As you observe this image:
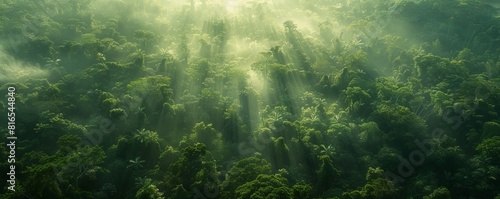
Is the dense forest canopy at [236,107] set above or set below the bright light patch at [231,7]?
below

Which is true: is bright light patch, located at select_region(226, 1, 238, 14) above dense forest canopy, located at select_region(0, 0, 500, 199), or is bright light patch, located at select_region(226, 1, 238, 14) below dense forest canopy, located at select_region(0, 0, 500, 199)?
above

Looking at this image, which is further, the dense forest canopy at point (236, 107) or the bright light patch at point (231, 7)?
the bright light patch at point (231, 7)

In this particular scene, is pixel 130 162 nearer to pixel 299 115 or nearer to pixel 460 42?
pixel 299 115

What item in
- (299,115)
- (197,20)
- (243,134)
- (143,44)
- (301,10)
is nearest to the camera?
(243,134)

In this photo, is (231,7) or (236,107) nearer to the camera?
(236,107)

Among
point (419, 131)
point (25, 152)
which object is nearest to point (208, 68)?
point (25, 152)

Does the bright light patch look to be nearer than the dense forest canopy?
No

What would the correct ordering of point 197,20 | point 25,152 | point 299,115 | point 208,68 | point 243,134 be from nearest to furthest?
point 25,152 < point 243,134 < point 299,115 < point 208,68 < point 197,20

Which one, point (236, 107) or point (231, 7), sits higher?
point (231, 7)
